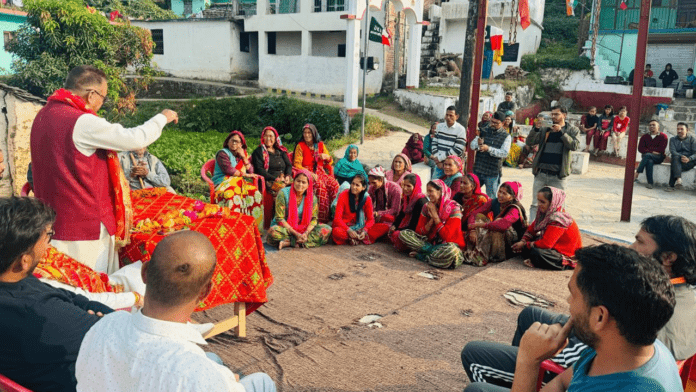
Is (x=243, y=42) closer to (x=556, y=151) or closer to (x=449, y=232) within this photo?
(x=556, y=151)

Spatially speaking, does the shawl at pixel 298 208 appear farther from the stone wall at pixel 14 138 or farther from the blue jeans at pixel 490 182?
the stone wall at pixel 14 138

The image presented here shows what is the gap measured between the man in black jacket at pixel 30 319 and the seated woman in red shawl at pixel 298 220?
3.89m

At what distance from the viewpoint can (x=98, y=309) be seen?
2527 mm

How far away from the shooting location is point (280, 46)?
72.0 ft

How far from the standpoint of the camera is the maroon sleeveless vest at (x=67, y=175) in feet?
10.5

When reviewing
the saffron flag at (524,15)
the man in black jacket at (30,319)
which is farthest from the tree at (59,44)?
the man in black jacket at (30,319)

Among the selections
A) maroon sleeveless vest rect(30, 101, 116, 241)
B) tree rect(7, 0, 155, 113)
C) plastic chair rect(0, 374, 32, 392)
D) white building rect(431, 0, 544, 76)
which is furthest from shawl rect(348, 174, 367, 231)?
white building rect(431, 0, 544, 76)

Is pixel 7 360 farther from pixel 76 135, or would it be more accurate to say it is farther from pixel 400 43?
pixel 400 43

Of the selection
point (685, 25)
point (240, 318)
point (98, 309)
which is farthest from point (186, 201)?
point (685, 25)

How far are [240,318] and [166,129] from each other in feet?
43.8

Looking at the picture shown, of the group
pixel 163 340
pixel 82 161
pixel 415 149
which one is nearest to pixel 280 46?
pixel 415 149

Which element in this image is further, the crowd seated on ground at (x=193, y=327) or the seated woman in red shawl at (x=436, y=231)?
the seated woman in red shawl at (x=436, y=231)

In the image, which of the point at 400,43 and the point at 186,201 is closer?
the point at 186,201

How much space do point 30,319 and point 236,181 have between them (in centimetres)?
446
